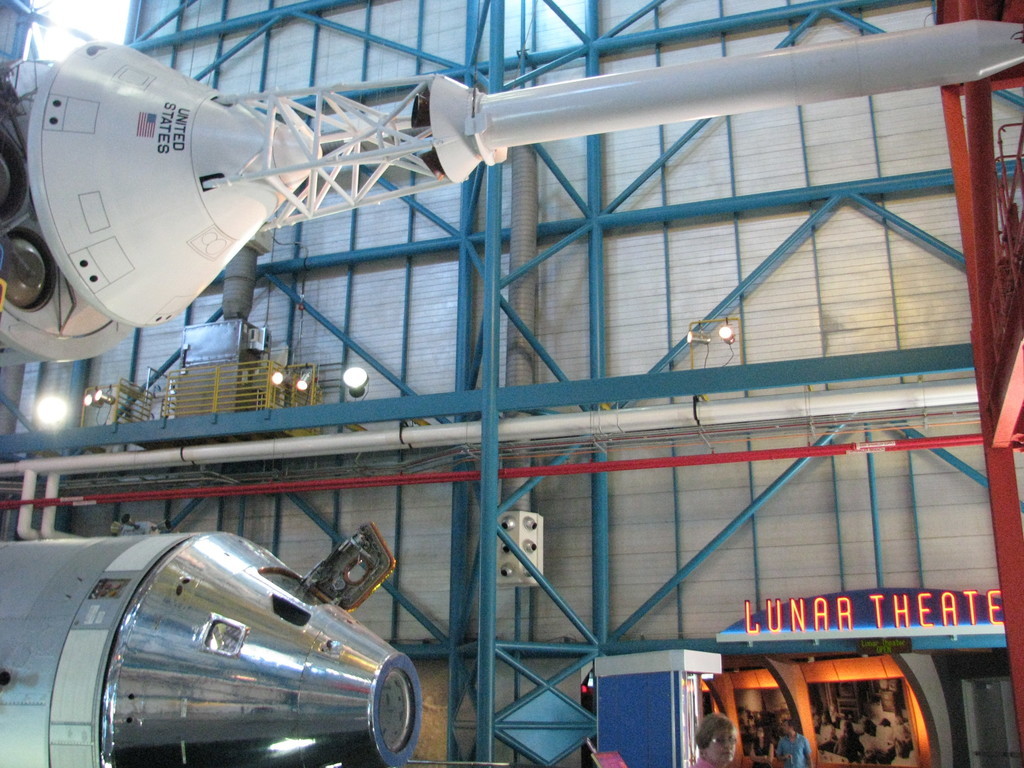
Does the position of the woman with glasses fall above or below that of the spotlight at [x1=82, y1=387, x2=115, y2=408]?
below

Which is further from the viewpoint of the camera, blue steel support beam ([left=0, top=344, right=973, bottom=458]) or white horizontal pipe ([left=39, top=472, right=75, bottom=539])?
white horizontal pipe ([left=39, top=472, right=75, bottom=539])

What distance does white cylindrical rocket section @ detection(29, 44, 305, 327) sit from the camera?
27.4 feet

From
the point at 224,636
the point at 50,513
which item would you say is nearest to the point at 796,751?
the point at 224,636

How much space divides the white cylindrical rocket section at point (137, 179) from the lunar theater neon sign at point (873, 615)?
12910 millimetres

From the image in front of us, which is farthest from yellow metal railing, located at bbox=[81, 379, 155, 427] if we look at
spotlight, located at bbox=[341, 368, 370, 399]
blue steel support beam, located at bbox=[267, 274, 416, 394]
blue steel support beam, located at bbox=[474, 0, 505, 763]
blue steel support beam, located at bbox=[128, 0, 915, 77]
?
blue steel support beam, located at bbox=[128, 0, 915, 77]

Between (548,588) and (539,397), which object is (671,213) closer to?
(539,397)

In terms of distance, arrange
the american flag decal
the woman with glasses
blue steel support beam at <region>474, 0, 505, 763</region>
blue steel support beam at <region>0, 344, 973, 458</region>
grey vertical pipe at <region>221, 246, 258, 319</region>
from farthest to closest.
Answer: grey vertical pipe at <region>221, 246, 258, 319</region> < blue steel support beam at <region>474, 0, 505, 763</region> < blue steel support beam at <region>0, 344, 973, 458</region> < the american flag decal < the woman with glasses

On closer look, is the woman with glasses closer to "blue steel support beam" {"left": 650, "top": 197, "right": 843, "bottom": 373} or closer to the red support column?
the red support column

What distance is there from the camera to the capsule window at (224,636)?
18.1ft

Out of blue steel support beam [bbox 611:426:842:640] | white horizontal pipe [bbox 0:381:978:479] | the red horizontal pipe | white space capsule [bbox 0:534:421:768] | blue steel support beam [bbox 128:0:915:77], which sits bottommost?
white space capsule [bbox 0:534:421:768]

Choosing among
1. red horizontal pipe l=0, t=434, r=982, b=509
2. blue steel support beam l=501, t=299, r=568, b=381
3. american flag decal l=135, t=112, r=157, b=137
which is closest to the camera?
american flag decal l=135, t=112, r=157, b=137

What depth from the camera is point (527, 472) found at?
1917 cm

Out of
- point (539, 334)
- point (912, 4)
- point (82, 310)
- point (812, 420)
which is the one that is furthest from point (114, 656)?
point (912, 4)

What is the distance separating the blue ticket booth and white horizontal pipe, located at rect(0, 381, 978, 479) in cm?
593
